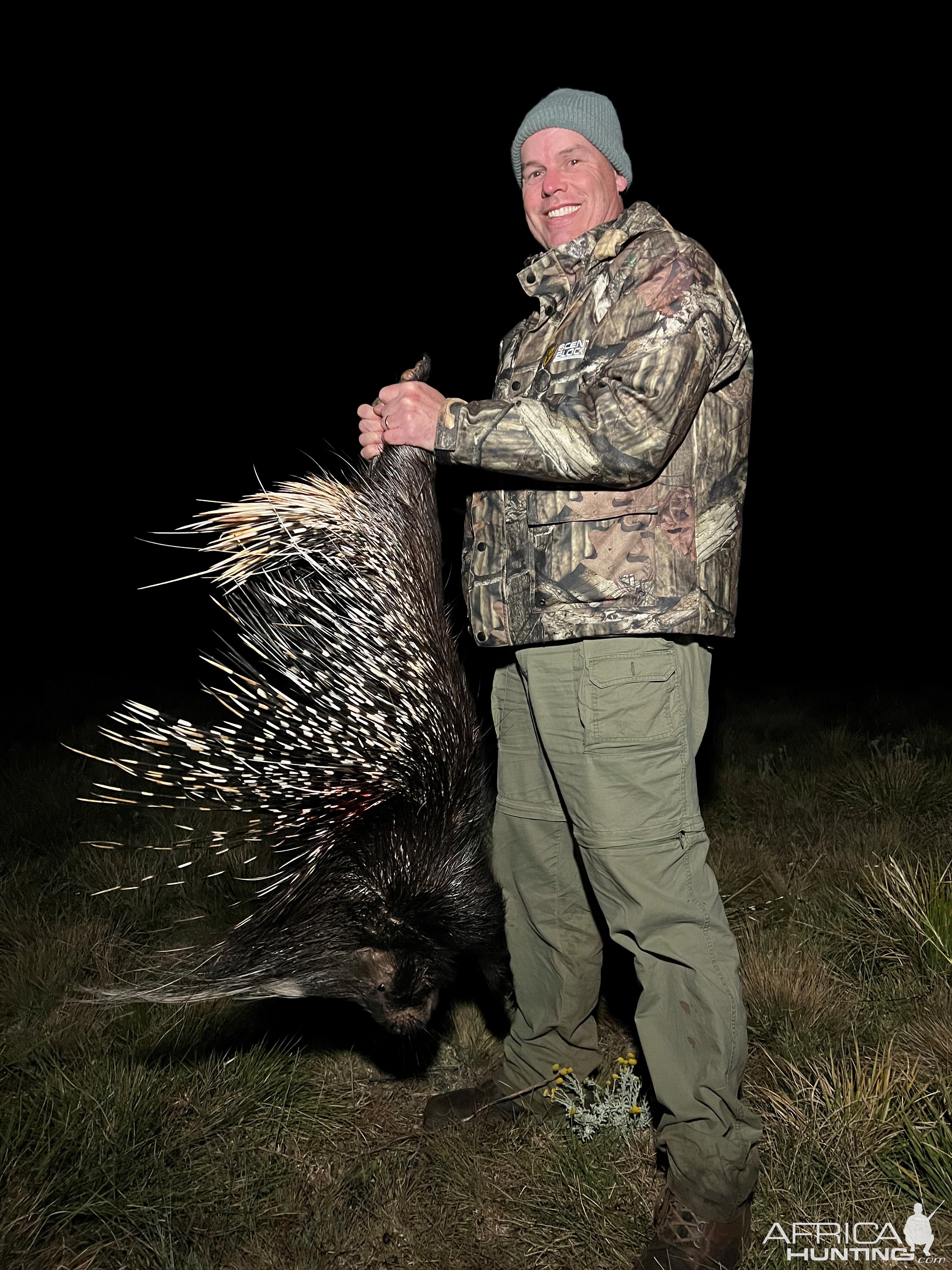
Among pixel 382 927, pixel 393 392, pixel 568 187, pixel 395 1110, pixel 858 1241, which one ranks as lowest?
pixel 395 1110

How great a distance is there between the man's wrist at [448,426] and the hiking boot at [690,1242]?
1.45 meters

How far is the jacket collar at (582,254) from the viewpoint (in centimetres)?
182

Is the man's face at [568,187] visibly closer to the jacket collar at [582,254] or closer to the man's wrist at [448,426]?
the jacket collar at [582,254]

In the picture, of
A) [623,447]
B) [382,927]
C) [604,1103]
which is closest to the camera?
[623,447]

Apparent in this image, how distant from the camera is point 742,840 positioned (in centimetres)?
339

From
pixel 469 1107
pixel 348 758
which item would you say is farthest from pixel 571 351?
pixel 469 1107

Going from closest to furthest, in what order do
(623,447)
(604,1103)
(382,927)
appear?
(623,447) → (604,1103) → (382,927)

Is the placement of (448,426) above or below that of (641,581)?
above

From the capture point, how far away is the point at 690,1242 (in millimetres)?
1688

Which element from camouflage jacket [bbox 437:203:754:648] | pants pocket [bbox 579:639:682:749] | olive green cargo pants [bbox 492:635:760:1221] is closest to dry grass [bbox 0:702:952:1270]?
olive green cargo pants [bbox 492:635:760:1221]

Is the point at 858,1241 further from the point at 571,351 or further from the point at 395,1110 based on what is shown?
the point at 571,351

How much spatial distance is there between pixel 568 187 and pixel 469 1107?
207 cm

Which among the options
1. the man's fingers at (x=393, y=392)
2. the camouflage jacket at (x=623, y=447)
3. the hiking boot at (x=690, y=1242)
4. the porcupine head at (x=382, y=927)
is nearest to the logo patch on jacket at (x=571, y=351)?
the camouflage jacket at (x=623, y=447)

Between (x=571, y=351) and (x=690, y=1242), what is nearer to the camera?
(x=690, y=1242)
